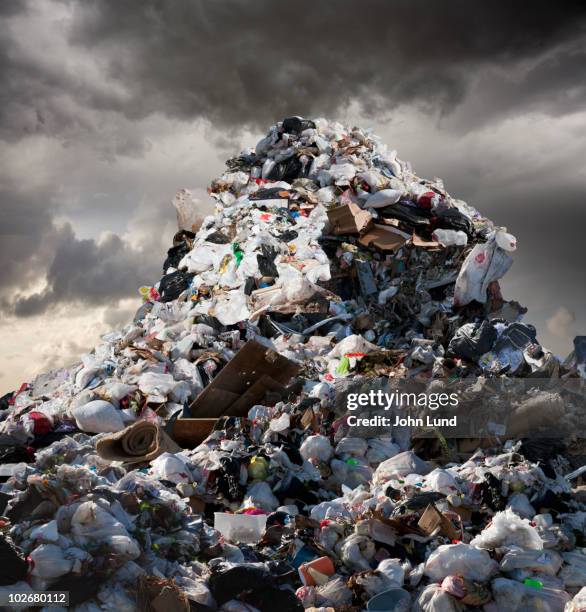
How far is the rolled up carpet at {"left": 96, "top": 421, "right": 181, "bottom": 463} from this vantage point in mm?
4934

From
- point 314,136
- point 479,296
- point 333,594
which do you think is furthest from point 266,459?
point 314,136

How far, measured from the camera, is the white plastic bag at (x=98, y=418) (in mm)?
5793

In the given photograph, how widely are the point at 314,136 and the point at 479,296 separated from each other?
3.93 meters

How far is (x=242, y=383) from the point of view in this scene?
5.91 meters

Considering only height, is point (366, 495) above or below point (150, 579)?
above

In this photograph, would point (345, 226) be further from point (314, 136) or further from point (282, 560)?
point (282, 560)

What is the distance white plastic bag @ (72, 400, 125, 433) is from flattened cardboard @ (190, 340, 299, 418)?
652 mm

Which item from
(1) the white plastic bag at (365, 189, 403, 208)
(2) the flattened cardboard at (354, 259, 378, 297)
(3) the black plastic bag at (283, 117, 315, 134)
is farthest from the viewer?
(3) the black plastic bag at (283, 117, 315, 134)

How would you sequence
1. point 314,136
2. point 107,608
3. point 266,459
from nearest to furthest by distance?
1. point 107,608
2. point 266,459
3. point 314,136

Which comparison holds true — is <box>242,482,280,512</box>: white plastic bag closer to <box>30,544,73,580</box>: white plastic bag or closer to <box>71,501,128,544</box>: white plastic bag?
<box>71,501,128,544</box>: white plastic bag

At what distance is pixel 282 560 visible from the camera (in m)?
3.61

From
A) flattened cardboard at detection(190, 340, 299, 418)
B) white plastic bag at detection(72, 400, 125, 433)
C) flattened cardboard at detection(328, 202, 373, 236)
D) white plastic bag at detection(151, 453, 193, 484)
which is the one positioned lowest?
white plastic bag at detection(151, 453, 193, 484)

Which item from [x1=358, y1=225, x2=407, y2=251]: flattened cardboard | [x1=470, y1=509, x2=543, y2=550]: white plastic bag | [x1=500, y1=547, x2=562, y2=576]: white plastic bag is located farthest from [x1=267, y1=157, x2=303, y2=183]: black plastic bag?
[x1=500, y1=547, x2=562, y2=576]: white plastic bag

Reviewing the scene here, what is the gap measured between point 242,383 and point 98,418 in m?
1.23
